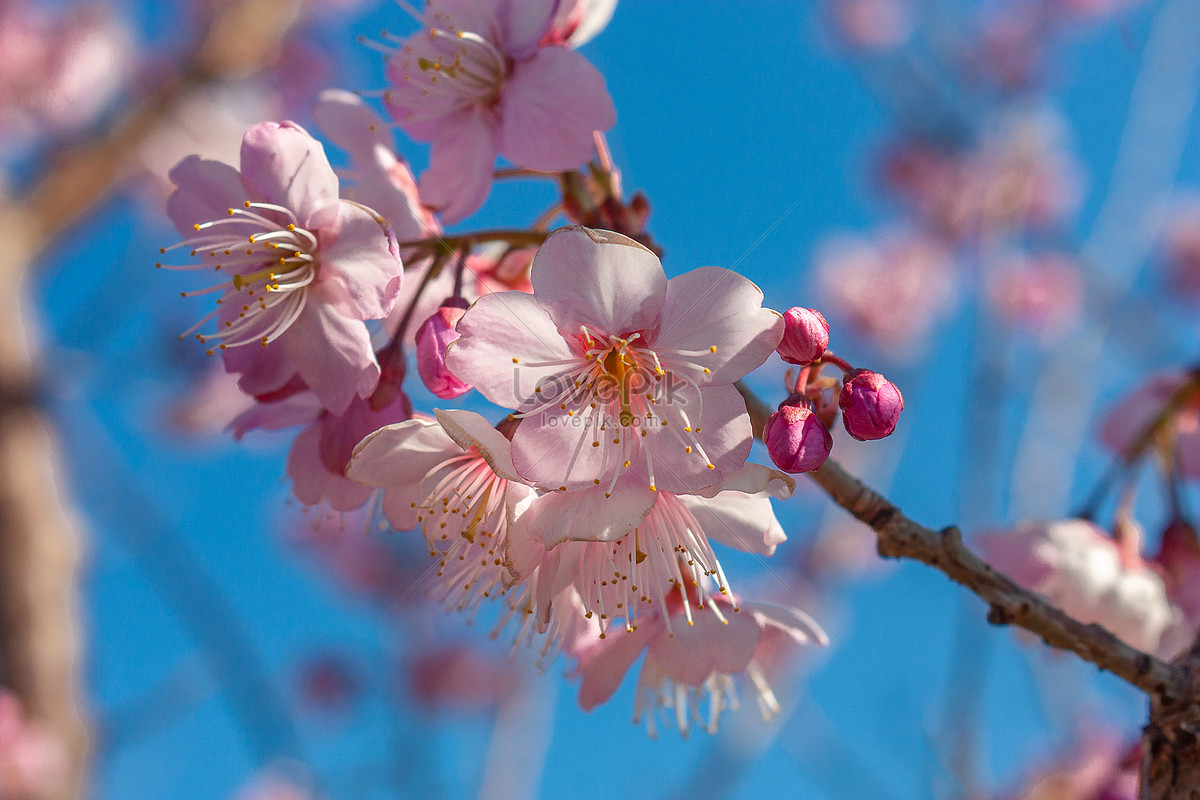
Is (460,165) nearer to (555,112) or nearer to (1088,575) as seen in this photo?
(555,112)

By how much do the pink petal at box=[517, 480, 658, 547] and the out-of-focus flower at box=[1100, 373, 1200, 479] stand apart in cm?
109

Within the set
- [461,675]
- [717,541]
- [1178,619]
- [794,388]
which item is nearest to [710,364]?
[794,388]

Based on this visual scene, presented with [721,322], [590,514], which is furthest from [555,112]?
[590,514]

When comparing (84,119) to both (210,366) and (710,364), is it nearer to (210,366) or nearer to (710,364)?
(210,366)

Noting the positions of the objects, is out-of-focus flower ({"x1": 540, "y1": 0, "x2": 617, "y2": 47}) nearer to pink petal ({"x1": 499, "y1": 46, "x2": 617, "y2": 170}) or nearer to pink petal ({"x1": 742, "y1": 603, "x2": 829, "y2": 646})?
pink petal ({"x1": 499, "y1": 46, "x2": 617, "y2": 170})

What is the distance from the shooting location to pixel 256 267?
3.57 feet

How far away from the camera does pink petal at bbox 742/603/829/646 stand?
44.1 inches

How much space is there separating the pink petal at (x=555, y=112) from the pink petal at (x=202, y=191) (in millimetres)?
322

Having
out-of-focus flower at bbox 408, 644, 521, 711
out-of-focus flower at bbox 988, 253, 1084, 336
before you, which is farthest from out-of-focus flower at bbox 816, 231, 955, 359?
out-of-focus flower at bbox 408, 644, 521, 711

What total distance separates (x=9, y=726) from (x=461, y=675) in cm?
281

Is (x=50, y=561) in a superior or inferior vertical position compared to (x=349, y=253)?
inferior

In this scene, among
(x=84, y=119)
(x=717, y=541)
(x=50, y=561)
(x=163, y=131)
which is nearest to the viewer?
(x=717, y=541)

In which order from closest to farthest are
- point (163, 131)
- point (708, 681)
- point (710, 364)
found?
point (710, 364)
point (708, 681)
point (163, 131)

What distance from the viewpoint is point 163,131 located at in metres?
4.56
